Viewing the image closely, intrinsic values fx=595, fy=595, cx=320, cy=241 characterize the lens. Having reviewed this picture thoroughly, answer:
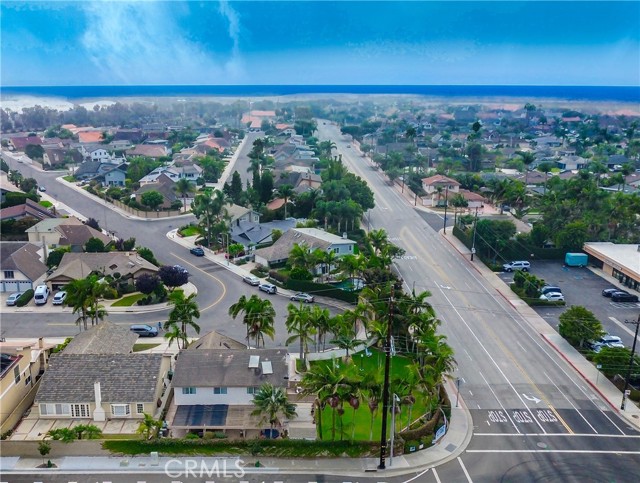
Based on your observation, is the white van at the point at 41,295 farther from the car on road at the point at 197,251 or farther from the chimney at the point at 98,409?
the chimney at the point at 98,409

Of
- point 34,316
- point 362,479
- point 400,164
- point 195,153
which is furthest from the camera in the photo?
point 195,153

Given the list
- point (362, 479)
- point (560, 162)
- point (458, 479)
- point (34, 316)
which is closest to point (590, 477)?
point (458, 479)

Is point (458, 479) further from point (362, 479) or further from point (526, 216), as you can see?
point (526, 216)

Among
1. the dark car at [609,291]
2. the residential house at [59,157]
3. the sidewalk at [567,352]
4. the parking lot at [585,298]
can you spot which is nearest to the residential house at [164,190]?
the residential house at [59,157]

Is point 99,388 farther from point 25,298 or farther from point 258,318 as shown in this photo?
point 25,298

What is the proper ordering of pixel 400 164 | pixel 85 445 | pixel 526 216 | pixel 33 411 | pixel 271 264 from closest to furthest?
1. pixel 85 445
2. pixel 33 411
3. pixel 271 264
4. pixel 526 216
5. pixel 400 164

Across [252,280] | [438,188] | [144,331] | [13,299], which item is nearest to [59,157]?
[438,188]

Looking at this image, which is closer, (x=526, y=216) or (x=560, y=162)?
(x=526, y=216)
